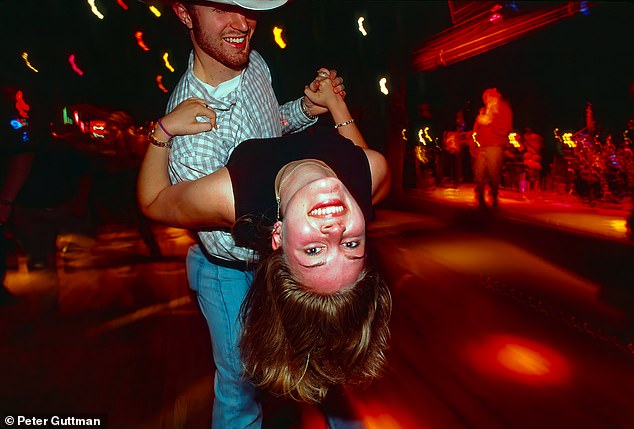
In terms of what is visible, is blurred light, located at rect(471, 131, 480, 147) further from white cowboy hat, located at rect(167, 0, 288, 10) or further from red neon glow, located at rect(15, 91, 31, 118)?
red neon glow, located at rect(15, 91, 31, 118)

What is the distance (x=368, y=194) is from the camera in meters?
1.37

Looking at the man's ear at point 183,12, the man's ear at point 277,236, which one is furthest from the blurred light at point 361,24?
the man's ear at point 277,236

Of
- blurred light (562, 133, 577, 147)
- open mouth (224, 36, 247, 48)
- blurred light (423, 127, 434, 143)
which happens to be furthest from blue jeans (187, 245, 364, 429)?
blurred light (562, 133, 577, 147)

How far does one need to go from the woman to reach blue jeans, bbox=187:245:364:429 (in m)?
0.07

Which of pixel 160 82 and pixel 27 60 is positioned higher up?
pixel 27 60

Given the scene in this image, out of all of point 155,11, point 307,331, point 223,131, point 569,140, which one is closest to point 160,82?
point 155,11

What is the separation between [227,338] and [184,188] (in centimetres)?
57

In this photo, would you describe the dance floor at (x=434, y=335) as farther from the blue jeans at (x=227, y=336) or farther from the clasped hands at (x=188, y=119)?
the clasped hands at (x=188, y=119)

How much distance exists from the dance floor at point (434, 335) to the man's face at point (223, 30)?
5.15ft

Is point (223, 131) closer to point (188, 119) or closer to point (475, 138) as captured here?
point (188, 119)

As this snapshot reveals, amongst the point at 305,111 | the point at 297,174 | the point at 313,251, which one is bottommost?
the point at 313,251

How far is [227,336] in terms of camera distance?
147 centimetres

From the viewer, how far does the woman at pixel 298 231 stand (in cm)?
119

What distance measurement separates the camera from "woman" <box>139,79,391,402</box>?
119 cm
